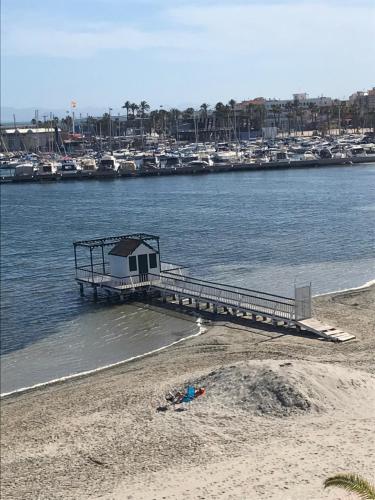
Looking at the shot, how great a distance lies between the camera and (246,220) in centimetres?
7206

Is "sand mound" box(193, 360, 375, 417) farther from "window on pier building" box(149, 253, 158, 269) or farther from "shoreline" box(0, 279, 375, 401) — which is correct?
"window on pier building" box(149, 253, 158, 269)

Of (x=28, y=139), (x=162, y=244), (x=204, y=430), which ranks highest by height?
(x=28, y=139)

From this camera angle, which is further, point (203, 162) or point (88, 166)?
point (88, 166)

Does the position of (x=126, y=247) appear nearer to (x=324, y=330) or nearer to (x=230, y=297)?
(x=230, y=297)

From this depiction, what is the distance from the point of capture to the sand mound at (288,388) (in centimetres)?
2050

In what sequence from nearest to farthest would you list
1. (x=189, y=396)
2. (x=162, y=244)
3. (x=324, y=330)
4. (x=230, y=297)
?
1. (x=189, y=396)
2. (x=324, y=330)
3. (x=230, y=297)
4. (x=162, y=244)

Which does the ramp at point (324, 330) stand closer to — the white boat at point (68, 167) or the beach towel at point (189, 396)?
the beach towel at point (189, 396)

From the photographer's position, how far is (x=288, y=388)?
20.8m

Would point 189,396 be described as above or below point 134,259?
below

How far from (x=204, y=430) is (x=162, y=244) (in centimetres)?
3834

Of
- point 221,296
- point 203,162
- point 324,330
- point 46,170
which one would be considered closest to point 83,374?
point 221,296

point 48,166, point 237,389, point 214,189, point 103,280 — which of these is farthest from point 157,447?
point 48,166

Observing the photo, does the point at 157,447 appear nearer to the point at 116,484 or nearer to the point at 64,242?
the point at 116,484

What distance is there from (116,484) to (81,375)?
9.68m
